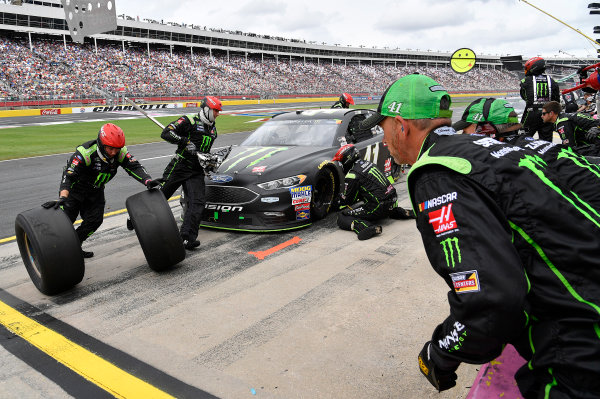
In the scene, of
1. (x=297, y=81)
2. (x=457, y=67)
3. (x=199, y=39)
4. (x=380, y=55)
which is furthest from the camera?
(x=380, y=55)

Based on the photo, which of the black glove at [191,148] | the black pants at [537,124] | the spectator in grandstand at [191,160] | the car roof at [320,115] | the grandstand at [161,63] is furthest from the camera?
the grandstand at [161,63]

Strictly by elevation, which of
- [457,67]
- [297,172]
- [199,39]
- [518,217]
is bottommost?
[297,172]

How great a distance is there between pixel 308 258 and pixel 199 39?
6410cm

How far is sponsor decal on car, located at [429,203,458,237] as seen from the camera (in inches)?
49.9

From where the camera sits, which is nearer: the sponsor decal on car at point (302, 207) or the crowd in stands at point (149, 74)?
the sponsor decal on car at point (302, 207)

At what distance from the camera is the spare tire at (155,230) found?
4.14 metres

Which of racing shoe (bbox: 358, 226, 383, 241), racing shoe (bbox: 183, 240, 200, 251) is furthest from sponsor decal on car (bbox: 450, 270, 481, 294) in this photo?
racing shoe (bbox: 183, 240, 200, 251)

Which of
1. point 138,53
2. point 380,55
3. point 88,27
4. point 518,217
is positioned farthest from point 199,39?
point 518,217

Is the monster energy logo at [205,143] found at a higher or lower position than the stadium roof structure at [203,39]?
lower

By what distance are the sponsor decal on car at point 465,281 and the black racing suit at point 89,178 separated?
3986mm

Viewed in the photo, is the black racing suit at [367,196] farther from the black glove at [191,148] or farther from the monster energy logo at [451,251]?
the monster energy logo at [451,251]

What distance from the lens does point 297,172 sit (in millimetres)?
5586

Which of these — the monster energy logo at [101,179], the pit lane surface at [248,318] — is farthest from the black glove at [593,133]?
the monster energy logo at [101,179]

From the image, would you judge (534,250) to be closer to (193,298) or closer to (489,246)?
(489,246)
